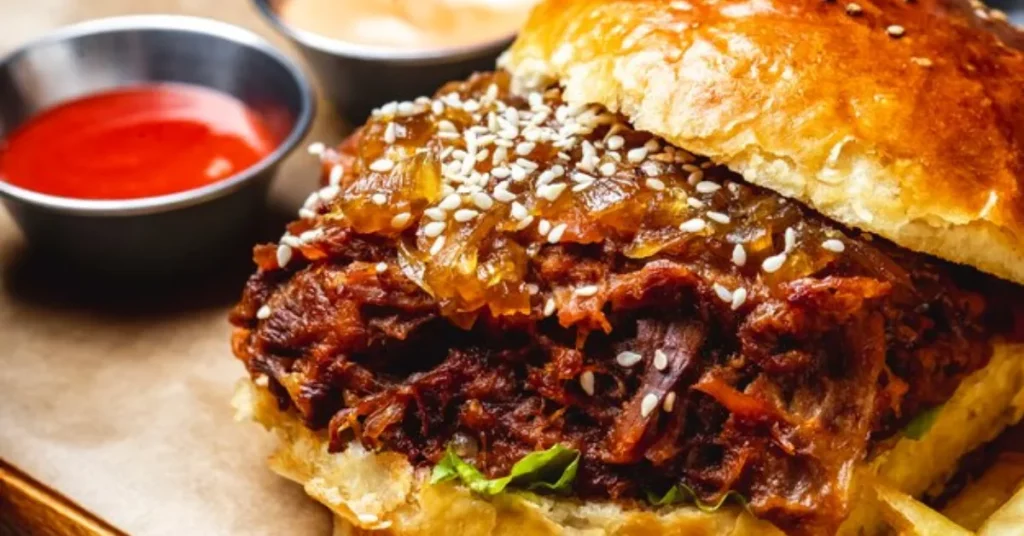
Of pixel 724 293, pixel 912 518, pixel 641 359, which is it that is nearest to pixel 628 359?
pixel 641 359

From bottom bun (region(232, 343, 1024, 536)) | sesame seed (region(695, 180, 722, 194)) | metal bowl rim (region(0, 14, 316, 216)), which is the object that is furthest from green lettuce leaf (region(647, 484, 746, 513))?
metal bowl rim (region(0, 14, 316, 216))

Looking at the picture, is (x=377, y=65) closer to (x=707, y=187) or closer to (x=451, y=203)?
(x=451, y=203)

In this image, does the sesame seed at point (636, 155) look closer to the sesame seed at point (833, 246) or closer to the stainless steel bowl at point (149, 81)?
the sesame seed at point (833, 246)

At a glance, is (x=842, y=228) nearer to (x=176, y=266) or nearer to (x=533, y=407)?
(x=533, y=407)

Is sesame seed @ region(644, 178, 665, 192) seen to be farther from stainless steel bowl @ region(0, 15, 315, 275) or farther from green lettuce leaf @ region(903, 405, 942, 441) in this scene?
stainless steel bowl @ region(0, 15, 315, 275)

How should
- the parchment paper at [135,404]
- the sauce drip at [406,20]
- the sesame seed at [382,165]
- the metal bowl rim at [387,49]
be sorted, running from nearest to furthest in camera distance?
the sesame seed at [382,165]
the parchment paper at [135,404]
the metal bowl rim at [387,49]
the sauce drip at [406,20]

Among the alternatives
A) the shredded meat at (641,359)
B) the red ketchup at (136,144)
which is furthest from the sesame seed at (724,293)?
the red ketchup at (136,144)

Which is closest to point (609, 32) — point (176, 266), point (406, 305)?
point (406, 305)
